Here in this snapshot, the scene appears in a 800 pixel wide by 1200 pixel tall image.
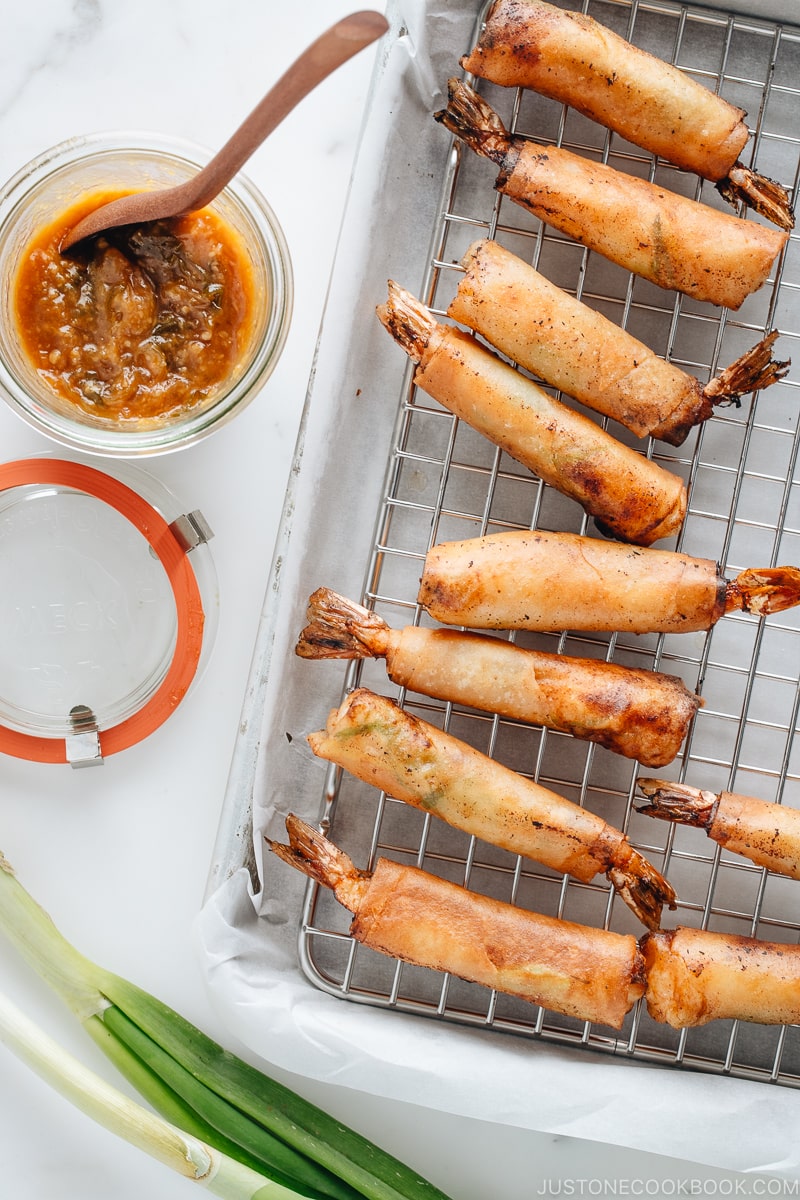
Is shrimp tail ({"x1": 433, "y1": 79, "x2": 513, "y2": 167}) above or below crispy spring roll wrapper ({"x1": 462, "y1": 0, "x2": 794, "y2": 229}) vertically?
below

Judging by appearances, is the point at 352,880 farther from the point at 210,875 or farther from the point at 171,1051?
the point at 171,1051

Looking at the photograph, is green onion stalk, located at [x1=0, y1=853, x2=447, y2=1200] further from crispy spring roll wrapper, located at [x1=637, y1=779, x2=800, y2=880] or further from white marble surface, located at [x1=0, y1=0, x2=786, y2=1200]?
crispy spring roll wrapper, located at [x1=637, y1=779, x2=800, y2=880]

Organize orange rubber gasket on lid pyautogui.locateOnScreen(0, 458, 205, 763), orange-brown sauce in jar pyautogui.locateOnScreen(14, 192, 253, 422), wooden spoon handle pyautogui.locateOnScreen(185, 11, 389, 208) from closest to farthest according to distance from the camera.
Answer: wooden spoon handle pyautogui.locateOnScreen(185, 11, 389, 208)
orange-brown sauce in jar pyautogui.locateOnScreen(14, 192, 253, 422)
orange rubber gasket on lid pyautogui.locateOnScreen(0, 458, 205, 763)

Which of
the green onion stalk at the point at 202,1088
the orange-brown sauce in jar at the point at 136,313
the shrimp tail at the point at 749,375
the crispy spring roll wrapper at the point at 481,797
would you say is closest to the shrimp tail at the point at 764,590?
the shrimp tail at the point at 749,375

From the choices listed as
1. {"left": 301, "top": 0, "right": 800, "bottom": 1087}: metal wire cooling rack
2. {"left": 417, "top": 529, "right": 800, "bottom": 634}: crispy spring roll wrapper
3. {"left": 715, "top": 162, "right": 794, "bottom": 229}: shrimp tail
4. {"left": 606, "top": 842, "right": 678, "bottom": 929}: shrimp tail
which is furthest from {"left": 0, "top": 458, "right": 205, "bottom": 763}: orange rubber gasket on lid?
{"left": 715, "top": 162, "right": 794, "bottom": 229}: shrimp tail

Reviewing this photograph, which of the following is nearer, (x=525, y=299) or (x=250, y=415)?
(x=525, y=299)

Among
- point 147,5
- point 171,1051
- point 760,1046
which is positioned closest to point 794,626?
point 760,1046
